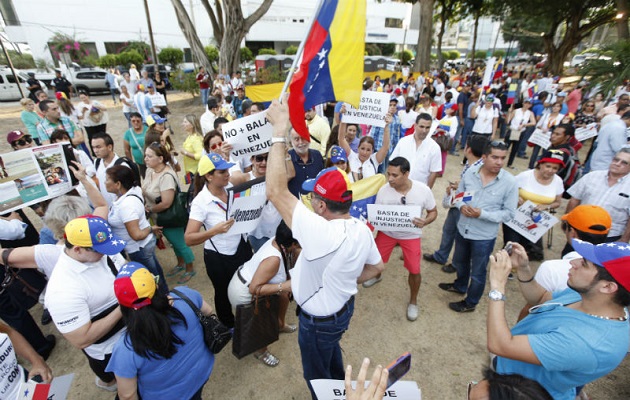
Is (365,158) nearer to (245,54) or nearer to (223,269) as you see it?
(223,269)

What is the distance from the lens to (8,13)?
31531 mm

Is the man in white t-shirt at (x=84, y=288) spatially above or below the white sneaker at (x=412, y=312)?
above

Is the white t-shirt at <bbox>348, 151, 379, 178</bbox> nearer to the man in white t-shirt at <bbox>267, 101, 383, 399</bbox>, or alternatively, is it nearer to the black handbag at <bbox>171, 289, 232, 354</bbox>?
the man in white t-shirt at <bbox>267, 101, 383, 399</bbox>

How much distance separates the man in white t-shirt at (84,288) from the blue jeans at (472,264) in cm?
379

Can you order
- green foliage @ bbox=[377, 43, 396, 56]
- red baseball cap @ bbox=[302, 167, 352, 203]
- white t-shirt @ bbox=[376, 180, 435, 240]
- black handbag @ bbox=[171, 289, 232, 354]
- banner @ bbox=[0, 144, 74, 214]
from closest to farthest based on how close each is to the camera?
red baseball cap @ bbox=[302, 167, 352, 203] → black handbag @ bbox=[171, 289, 232, 354] → banner @ bbox=[0, 144, 74, 214] → white t-shirt @ bbox=[376, 180, 435, 240] → green foliage @ bbox=[377, 43, 396, 56]

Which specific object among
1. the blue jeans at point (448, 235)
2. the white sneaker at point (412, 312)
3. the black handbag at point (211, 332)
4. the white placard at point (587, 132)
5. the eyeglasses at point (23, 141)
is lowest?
the white sneaker at point (412, 312)

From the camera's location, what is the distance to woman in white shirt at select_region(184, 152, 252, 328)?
10.6 feet

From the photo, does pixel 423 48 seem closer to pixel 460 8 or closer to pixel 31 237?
pixel 460 8

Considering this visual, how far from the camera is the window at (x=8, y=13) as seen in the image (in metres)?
31.2

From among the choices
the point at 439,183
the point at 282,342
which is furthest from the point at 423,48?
the point at 282,342

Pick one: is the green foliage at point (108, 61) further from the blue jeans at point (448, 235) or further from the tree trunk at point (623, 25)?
the tree trunk at point (623, 25)

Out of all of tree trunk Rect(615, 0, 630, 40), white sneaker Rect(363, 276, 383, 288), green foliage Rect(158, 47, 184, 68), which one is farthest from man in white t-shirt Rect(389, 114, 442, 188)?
green foliage Rect(158, 47, 184, 68)

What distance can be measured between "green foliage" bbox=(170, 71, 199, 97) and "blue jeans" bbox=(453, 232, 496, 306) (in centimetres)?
1930

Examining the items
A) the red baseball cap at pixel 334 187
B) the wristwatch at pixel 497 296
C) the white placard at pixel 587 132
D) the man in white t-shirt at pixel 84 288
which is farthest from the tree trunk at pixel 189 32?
the wristwatch at pixel 497 296
